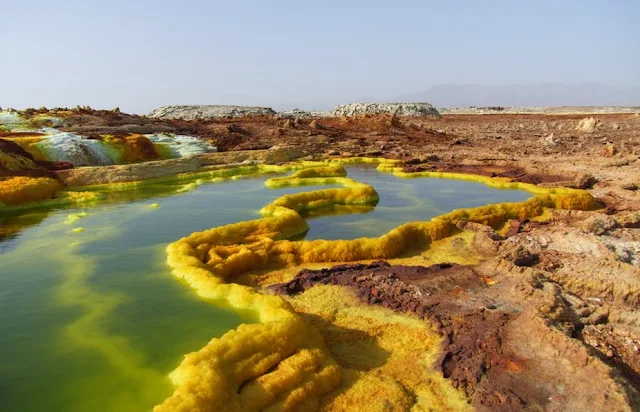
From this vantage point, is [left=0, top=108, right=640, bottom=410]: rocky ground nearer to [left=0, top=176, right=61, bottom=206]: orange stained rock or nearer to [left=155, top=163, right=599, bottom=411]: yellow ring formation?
[left=155, top=163, right=599, bottom=411]: yellow ring formation

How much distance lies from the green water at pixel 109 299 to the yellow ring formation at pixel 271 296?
16.7 inches

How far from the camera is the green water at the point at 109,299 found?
5.56m

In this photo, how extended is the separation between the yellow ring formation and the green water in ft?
1.39

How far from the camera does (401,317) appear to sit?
711 centimetres

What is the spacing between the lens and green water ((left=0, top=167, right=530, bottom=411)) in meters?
5.56

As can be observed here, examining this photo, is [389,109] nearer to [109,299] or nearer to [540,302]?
[540,302]

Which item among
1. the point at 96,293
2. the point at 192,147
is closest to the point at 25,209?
the point at 96,293

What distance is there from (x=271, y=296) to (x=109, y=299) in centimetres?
285

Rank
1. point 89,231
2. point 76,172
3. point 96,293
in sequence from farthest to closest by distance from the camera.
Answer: point 76,172, point 89,231, point 96,293

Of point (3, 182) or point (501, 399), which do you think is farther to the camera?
point (3, 182)

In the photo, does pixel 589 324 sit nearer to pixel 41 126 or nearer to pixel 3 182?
pixel 3 182

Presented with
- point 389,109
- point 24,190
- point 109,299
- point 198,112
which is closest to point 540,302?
point 109,299

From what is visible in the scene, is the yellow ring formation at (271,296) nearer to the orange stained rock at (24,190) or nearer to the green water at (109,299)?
the green water at (109,299)

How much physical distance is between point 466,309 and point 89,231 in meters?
9.47
